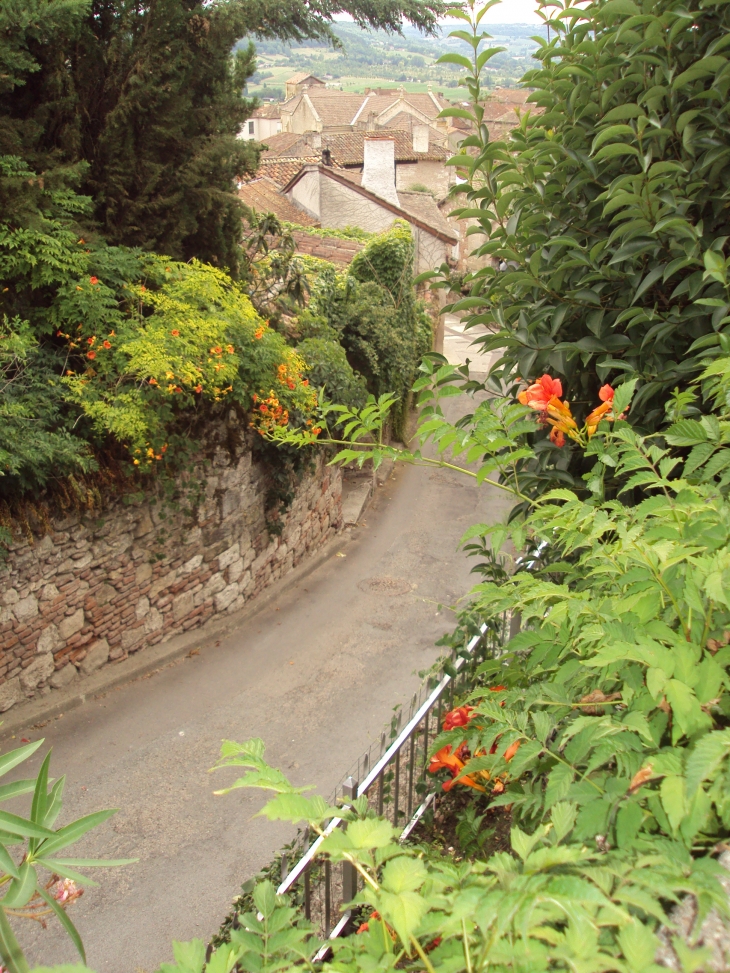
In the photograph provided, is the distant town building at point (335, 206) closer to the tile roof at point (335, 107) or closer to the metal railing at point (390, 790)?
the metal railing at point (390, 790)

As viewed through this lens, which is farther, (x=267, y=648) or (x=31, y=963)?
(x=267, y=648)

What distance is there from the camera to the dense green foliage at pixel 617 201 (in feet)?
8.43

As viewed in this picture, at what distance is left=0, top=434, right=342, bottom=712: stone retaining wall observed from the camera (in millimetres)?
6855

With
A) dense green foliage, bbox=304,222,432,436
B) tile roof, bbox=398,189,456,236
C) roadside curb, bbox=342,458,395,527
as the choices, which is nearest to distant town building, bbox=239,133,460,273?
tile roof, bbox=398,189,456,236

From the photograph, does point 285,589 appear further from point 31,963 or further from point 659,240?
point 659,240

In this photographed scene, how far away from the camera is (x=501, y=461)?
7.63 ft

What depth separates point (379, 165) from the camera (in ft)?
72.1

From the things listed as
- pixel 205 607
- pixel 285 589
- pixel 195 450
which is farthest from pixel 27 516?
pixel 285 589

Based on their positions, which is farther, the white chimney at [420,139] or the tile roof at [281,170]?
the white chimney at [420,139]

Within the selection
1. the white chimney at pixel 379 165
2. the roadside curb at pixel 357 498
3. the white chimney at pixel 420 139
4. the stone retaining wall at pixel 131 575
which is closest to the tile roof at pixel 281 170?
the white chimney at pixel 379 165

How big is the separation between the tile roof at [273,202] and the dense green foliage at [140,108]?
10.2m

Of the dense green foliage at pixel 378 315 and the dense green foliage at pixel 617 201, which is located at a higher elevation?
the dense green foliage at pixel 617 201

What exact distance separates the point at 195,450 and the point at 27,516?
6.39ft

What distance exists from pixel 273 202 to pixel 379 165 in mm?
4047
